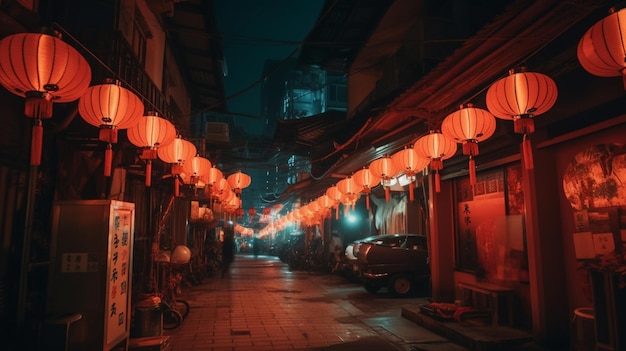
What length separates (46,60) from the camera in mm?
5367

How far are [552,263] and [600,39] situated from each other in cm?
502

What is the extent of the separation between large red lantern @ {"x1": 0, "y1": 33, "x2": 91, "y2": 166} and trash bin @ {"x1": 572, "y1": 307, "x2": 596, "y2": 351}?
8619mm

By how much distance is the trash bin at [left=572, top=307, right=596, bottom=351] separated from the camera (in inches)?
266

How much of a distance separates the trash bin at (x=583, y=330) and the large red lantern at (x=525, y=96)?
287 centimetres

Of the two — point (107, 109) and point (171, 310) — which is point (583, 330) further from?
point (171, 310)

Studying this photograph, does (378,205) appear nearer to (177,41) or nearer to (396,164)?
(396,164)

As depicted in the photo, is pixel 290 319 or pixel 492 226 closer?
pixel 492 226

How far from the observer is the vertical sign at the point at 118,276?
7.10 m

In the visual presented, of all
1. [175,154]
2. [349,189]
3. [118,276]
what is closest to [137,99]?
[175,154]

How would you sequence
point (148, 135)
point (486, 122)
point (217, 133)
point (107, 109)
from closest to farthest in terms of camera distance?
point (107, 109)
point (486, 122)
point (148, 135)
point (217, 133)

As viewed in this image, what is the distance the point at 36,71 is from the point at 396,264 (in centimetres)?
1400

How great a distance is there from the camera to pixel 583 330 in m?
7.15

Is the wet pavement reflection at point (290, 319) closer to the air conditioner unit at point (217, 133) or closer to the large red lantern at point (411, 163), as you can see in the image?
the large red lantern at point (411, 163)

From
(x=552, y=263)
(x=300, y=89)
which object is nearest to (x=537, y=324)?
(x=552, y=263)
